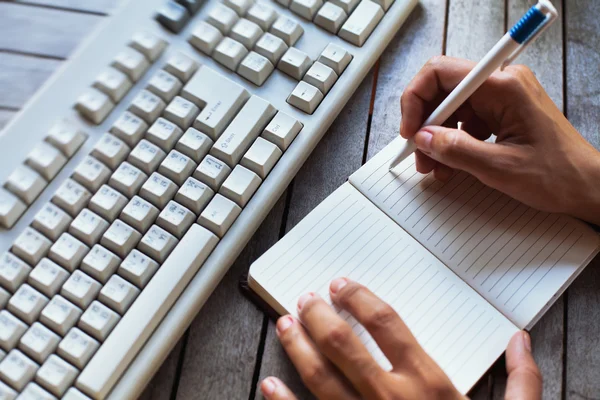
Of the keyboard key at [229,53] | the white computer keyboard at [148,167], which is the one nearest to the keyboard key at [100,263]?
the white computer keyboard at [148,167]

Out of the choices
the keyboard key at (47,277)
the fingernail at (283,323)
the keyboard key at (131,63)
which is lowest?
the keyboard key at (47,277)

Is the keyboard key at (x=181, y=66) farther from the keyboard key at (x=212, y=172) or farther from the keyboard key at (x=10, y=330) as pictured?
the keyboard key at (x=10, y=330)

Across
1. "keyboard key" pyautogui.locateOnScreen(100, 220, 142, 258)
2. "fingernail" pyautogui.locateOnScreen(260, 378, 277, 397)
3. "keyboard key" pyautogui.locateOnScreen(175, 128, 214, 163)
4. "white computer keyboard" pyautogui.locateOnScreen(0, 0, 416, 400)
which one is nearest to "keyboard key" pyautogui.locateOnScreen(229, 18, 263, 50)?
"white computer keyboard" pyautogui.locateOnScreen(0, 0, 416, 400)

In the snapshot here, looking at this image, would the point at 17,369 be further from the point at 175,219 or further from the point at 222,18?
the point at 222,18

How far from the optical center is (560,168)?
1.86 ft

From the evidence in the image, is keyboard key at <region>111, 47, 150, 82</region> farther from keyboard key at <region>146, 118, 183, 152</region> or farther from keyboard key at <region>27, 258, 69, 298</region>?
keyboard key at <region>27, 258, 69, 298</region>

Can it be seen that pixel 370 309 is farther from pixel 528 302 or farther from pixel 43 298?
pixel 43 298

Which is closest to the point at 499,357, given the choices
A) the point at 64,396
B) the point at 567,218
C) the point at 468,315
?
the point at 468,315

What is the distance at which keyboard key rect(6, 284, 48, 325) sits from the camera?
0.48m

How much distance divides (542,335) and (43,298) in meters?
0.44

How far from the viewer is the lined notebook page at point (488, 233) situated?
56 cm

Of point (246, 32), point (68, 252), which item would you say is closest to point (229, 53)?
point (246, 32)

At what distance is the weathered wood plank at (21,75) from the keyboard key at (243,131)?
0.67 feet

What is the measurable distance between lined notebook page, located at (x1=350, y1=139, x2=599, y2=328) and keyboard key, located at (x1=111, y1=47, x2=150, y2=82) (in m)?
0.23
